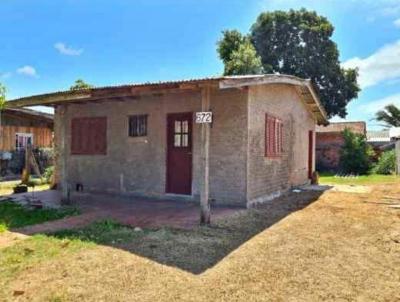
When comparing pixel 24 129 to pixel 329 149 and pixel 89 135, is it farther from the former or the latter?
pixel 329 149

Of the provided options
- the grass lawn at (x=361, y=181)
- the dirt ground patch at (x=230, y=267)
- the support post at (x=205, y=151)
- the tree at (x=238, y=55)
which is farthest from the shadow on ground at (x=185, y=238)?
the tree at (x=238, y=55)

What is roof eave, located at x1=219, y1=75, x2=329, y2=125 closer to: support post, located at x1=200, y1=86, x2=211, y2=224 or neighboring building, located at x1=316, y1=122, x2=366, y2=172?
support post, located at x1=200, y1=86, x2=211, y2=224

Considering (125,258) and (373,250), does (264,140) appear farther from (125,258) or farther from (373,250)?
(125,258)

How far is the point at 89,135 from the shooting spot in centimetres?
1300

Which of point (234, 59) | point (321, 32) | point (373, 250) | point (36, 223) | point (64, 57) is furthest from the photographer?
point (321, 32)

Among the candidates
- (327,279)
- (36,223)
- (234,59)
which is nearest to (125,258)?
(327,279)

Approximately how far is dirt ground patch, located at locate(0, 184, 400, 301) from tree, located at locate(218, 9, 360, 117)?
26.7 meters

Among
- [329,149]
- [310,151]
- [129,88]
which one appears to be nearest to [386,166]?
[329,149]

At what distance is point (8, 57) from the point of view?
2222 centimetres

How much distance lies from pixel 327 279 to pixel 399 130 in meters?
28.8

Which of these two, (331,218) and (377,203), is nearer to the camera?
(331,218)

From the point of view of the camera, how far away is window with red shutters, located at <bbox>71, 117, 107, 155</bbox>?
12695 mm

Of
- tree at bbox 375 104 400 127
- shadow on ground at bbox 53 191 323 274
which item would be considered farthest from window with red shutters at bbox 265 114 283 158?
tree at bbox 375 104 400 127

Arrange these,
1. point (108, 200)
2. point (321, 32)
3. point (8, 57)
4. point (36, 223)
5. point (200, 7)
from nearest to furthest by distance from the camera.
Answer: point (36, 223) < point (108, 200) < point (200, 7) < point (8, 57) < point (321, 32)
